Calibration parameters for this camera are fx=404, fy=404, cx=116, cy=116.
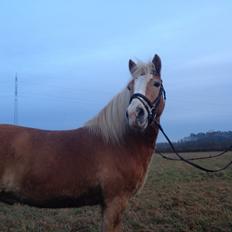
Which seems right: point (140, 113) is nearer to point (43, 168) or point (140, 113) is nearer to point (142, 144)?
point (142, 144)

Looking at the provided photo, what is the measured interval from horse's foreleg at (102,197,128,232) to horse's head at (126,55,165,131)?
90cm

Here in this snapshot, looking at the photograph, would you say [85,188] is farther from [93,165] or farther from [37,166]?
[37,166]

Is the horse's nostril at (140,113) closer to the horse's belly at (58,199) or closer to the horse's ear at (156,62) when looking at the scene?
the horse's ear at (156,62)

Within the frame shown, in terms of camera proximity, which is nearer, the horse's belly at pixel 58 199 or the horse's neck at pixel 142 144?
the horse's belly at pixel 58 199

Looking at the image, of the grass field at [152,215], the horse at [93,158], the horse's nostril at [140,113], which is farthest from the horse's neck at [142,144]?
the grass field at [152,215]

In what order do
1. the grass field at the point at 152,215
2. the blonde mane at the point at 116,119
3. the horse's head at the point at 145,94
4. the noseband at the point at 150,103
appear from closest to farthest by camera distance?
the horse's head at the point at 145,94, the noseband at the point at 150,103, the blonde mane at the point at 116,119, the grass field at the point at 152,215

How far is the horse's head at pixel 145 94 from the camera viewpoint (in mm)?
A: 4582

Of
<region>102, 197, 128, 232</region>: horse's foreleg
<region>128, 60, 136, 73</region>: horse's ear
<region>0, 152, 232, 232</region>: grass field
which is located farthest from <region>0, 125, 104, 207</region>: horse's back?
<region>0, 152, 232, 232</region>: grass field

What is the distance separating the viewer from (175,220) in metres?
7.38

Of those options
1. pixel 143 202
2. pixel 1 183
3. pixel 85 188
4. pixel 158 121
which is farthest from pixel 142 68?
pixel 143 202

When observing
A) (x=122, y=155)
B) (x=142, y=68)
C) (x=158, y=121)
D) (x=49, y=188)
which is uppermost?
(x=142, y=68)

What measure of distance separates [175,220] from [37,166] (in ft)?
11.8

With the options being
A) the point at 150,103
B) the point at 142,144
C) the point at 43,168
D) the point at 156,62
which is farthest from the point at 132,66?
the point at 43,168

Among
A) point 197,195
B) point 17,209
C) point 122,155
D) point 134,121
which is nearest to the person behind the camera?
→ point 134,121
